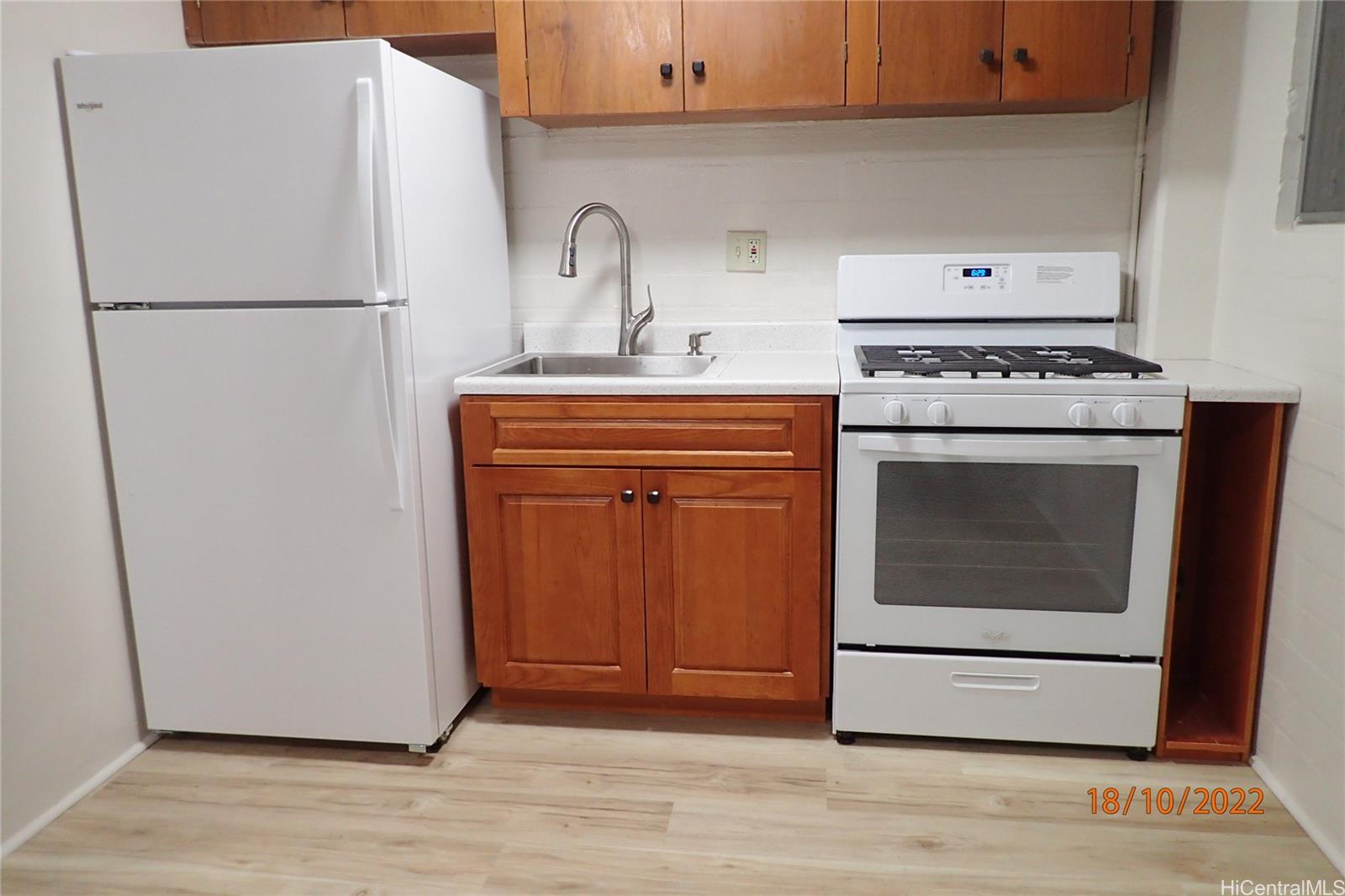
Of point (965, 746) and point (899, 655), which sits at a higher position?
point (899, 655)

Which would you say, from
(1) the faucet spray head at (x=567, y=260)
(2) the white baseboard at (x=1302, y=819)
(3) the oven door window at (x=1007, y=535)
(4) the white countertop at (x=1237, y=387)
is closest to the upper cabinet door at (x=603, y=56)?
(1) the faucet spray head at (x=567, y=260)

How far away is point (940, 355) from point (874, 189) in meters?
0.59

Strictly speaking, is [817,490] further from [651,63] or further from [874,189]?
[651,63]

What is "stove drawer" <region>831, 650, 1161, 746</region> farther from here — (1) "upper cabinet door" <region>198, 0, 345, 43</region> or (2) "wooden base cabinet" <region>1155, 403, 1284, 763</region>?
(1) "upper cabinet door" <region>198, 0, 345, 43</region>

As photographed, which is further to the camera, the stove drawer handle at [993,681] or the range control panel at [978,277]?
the range control panel at [978,277]

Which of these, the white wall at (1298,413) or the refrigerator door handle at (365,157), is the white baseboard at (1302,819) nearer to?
the white wall at (1298,413)

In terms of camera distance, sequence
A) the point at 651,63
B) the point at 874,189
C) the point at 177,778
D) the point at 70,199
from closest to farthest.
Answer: the point at 70,199, the point at 177,778, the point at 651,63, the point at 874,189

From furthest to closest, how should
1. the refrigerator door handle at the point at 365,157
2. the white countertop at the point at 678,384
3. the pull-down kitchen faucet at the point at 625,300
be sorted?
the pull-down kitchen faucet at the point at 625,300 < the white countertop at the point at 678,384 < the refrigerator door handle at the point at 365,157

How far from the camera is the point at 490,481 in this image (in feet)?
7.42

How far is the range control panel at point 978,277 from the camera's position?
8.21 feet

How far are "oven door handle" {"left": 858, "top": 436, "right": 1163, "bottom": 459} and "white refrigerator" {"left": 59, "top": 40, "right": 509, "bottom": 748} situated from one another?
1.03m

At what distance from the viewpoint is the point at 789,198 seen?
2.65 meters

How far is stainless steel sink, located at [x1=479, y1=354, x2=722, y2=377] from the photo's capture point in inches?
105

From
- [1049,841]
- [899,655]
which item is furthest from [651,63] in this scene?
[1049,841]
